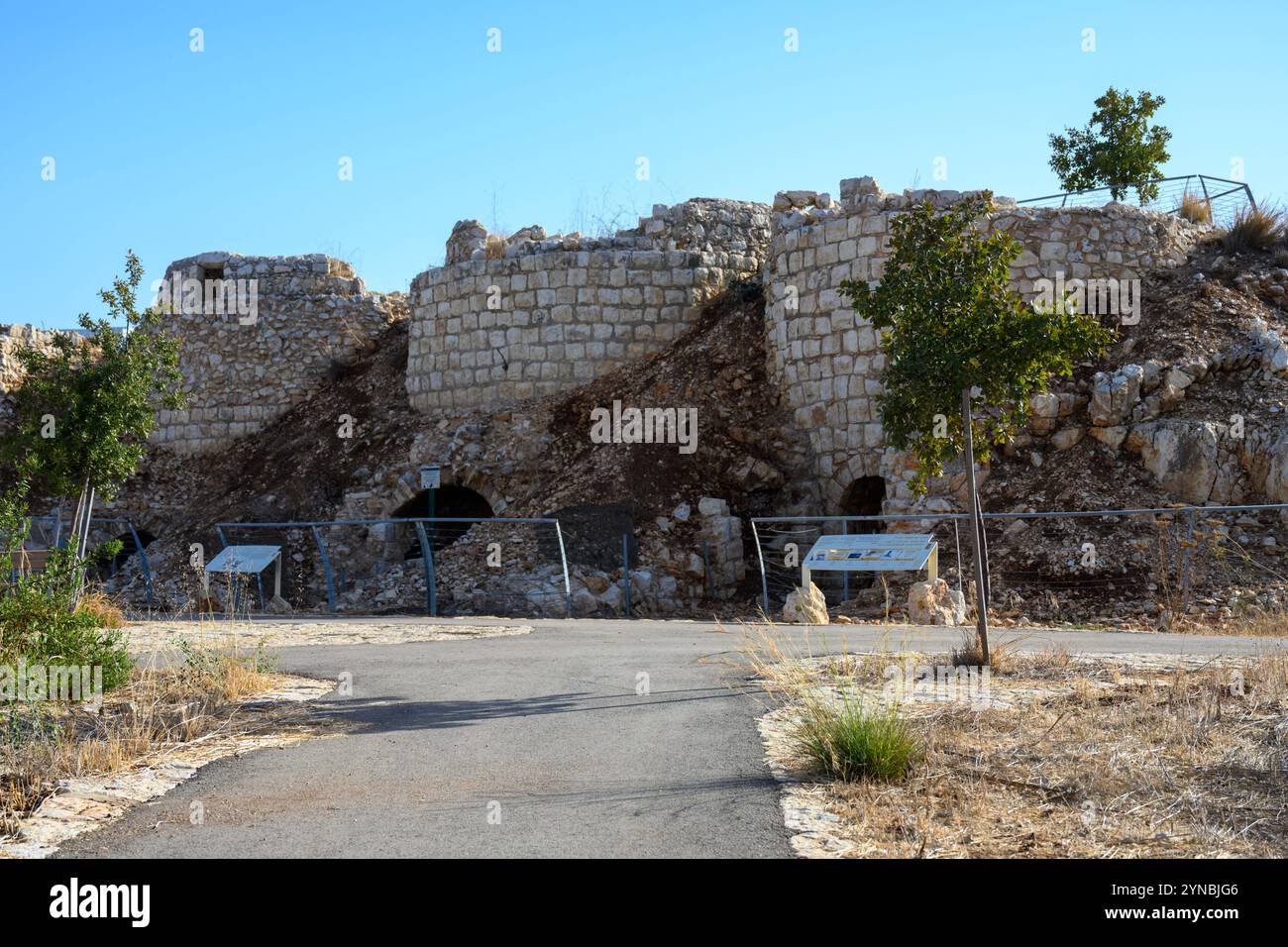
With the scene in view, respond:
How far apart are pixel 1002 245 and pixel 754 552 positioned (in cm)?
1015

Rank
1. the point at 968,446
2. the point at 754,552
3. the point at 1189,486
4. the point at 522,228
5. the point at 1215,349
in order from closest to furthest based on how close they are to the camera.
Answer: the point at 968,446 → the point at 1189,486 → the point at 1215,349 → the point at 754,552 → the point at 522,228

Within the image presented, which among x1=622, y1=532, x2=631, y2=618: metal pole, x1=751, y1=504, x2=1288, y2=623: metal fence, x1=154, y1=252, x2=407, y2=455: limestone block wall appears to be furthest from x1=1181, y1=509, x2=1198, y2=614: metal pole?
x1=154, y1=252, x2=407, y2=455: limestone block wall

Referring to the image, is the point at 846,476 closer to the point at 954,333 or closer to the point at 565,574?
the point at 565,574

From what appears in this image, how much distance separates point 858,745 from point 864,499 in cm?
1512

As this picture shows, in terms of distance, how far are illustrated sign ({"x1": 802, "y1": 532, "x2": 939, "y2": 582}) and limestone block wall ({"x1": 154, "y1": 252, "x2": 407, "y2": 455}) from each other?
47.7ft

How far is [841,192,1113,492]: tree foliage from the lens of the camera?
1071 cm

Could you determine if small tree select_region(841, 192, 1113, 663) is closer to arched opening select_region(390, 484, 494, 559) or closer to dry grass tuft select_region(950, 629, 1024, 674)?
dry grass tuft select_region(950, 629, 1024, 674)

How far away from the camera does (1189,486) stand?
58.3ft

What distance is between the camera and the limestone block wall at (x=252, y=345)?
26781 millimetres

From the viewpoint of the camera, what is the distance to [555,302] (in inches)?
915

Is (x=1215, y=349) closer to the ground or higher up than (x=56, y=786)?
higher up
